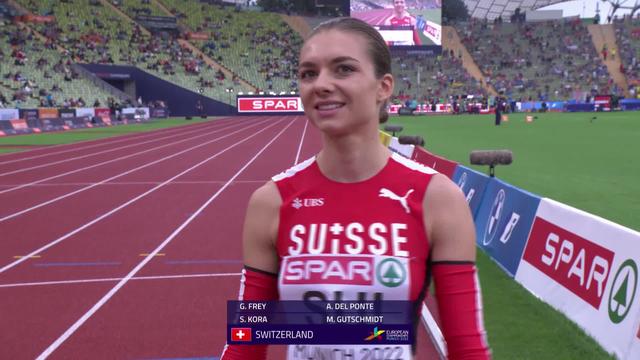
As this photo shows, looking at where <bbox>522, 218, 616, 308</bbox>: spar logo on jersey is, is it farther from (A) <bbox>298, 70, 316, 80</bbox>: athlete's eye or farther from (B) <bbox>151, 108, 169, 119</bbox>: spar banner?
(B) <bbox>151, 108, 169, 119</bbox>: spar banner

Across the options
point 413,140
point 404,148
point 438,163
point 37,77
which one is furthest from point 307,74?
point 37,77

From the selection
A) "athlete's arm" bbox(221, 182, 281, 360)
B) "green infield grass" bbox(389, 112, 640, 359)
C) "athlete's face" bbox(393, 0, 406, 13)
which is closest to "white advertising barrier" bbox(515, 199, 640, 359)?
"green infield grass" bbox(389, 112, 640, 359)

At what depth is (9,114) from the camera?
3384 cm

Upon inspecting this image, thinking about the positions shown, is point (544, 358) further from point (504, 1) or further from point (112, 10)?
point (504, 1)

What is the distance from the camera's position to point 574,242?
5199 millimetres

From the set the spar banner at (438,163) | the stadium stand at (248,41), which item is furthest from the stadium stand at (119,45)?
the spar banner at (438,163)

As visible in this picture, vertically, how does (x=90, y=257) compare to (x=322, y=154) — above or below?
below

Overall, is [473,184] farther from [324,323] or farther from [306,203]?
[324,323]

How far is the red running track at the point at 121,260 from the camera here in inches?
205

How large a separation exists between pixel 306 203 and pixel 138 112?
49.8m

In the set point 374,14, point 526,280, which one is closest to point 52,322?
point 526,280

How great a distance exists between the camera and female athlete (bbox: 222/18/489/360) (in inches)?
69.0

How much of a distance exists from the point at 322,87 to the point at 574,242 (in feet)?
14.1

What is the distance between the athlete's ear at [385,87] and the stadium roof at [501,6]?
298 ft
